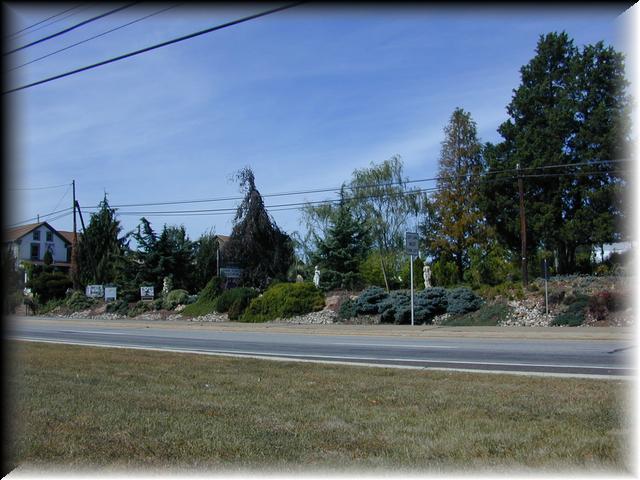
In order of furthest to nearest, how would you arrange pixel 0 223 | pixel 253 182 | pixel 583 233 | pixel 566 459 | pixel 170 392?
pixel 253 182, pixel 583 233, pixel 170 392, pixel 0 223, pixel 566 459

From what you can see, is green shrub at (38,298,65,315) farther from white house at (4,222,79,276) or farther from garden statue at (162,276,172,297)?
white house at (4,222,79,276)

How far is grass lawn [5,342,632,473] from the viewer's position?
17.0 ft

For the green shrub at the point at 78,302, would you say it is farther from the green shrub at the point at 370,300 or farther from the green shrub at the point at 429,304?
the green shrub at the point at 429,304

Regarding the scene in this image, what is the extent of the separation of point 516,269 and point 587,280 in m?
17.6

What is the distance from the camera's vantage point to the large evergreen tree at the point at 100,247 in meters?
56.4

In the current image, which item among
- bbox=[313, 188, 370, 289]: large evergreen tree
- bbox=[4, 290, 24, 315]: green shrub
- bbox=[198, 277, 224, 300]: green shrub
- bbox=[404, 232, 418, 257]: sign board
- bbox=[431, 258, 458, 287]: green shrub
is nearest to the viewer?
bbox=[4, 290, 24, 315]: green shrub

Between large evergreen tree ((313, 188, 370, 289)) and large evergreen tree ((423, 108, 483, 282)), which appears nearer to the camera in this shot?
large evergreen tree ((313, 188, 370, 289))

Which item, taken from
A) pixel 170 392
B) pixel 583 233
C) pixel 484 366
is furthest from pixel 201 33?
pixel 583 233

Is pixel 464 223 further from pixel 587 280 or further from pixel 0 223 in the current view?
pixel 0 223

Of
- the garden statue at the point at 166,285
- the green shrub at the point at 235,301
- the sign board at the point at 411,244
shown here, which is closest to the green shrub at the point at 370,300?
the sign board at the point at 411,244

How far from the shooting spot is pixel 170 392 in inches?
326

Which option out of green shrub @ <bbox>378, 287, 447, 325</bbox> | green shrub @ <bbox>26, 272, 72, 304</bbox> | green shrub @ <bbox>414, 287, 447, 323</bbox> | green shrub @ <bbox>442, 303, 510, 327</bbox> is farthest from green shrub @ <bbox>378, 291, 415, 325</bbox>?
green shrub @ <bbox>26, 272, 72, 304</bbox>

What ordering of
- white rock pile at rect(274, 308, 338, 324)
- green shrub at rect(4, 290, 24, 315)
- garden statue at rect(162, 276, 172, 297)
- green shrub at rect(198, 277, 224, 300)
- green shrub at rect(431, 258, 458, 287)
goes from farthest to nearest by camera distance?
garden statue at rect(162, 276, 172, 297)
green shrub at rect(431, 258, 458, 287)
green shrub at rect(198, 277, 224, 300)
white rock pile at rect(274, 308, 338, 324)
green shrub at rect(4, 290, 24, 315)

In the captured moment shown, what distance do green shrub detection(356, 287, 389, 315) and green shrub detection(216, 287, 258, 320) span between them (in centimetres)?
733
